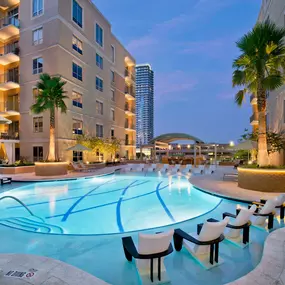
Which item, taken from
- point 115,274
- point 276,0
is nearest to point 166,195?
point 115,274

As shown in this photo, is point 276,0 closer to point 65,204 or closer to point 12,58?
point 65,204

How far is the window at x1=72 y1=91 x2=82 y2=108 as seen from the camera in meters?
21.8

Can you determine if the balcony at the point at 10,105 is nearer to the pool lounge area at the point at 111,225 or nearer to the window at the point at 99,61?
the window at the point at 99,61

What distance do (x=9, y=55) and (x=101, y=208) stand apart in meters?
21.0

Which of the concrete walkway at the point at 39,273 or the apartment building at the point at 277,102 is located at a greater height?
the apartment building at the point at 277,102

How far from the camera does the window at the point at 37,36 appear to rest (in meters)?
20.6

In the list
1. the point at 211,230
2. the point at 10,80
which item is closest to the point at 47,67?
the point at 10,80

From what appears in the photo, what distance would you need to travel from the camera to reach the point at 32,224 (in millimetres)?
6410

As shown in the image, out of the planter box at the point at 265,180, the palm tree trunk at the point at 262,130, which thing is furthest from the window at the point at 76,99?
the planter box at the point at 265,180

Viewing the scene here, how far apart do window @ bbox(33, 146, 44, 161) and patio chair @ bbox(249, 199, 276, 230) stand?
19.4 meters

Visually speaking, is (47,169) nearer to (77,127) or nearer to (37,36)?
(77,127)

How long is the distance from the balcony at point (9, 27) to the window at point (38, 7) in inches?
90.2

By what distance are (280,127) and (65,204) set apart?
13.8 metres

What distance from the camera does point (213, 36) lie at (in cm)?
13025
